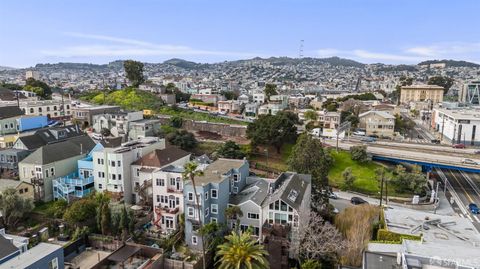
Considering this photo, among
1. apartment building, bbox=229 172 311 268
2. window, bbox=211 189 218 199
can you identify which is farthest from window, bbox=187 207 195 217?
apartment building, bbox=229 172 311 268

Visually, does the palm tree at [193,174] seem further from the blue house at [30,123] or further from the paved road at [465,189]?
the blue house at [30,123]

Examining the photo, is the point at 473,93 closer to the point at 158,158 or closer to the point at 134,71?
the point at 134,71

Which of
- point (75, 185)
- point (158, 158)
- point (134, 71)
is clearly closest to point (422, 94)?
point (134, 71)

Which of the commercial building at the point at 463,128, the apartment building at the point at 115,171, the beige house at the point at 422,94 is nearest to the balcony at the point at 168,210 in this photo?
the apartment building at the point at 115,171

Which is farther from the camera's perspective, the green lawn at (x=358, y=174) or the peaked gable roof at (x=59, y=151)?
the green lawn at (x=358, y=174)

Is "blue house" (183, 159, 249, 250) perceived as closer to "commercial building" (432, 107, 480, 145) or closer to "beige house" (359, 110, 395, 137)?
"beige house" (359, 110, 395, 137)

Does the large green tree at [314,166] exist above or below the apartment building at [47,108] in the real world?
below
